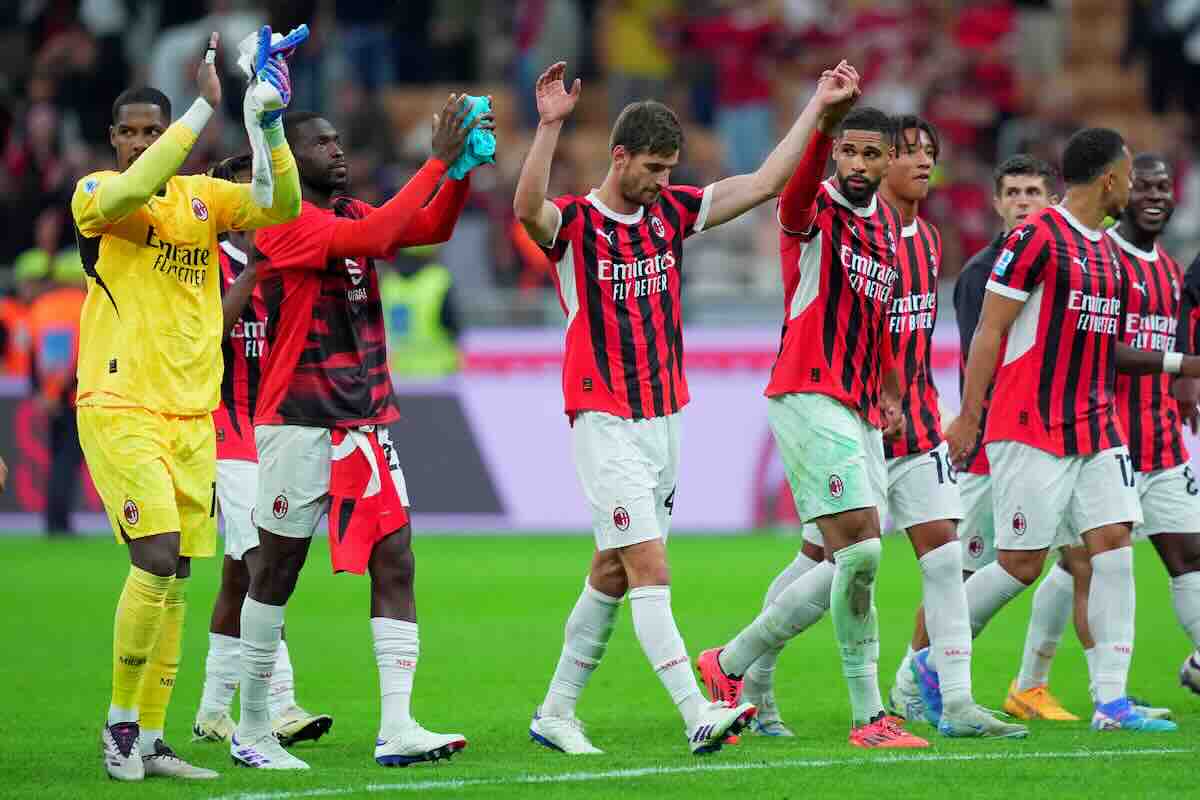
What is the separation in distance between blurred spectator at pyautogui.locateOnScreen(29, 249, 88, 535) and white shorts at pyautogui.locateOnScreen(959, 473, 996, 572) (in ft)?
29.5

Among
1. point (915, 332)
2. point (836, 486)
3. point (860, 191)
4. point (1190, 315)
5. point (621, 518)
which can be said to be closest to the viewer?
point (621, 518)

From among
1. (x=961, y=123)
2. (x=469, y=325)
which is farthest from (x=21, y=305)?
(x=961, y=123)

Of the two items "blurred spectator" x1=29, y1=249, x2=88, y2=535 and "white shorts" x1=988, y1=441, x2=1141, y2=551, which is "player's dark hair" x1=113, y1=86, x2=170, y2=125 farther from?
"blurred spectator" x1=29, y1=249, x2=88, y2=535

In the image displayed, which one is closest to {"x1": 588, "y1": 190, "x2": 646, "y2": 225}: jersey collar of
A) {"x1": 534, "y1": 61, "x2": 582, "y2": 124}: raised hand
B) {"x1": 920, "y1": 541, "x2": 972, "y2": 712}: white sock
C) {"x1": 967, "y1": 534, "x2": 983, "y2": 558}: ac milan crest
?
{"x1": 534, "y1": 61, "x2": 582, "y2": 124}: raised hand

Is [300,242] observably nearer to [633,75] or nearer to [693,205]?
[693,205]

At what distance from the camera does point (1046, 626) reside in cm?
929

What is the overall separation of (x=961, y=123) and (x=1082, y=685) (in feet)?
41.3

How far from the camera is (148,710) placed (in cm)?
770

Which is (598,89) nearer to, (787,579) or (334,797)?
(787,579)

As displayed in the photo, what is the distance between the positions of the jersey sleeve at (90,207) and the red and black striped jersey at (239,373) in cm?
169

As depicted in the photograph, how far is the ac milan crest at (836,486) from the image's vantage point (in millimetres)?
7980

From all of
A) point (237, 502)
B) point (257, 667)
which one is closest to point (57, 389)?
point (237, 502)

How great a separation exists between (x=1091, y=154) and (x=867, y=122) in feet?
3.69

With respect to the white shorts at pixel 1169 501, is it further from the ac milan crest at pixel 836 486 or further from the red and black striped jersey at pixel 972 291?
the ac milan crest at pixel 836 486
